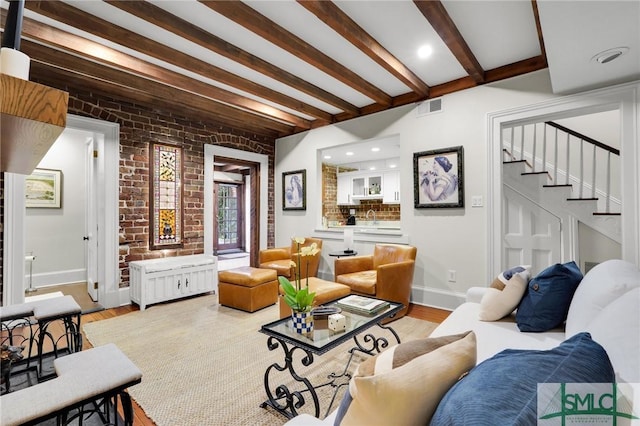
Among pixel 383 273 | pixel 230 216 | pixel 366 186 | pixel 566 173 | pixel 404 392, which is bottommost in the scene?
pixel 383 273

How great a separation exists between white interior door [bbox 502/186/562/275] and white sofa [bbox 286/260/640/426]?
2263 mm

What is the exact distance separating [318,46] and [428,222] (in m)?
2.37

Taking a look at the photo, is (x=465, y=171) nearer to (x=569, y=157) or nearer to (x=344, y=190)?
(x=569, y=157)

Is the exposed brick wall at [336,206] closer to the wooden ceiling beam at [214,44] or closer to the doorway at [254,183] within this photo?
the doorway at [254,183]

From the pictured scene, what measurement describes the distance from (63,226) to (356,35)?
5.50 m

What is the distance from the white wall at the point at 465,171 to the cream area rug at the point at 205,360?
2.53 feet

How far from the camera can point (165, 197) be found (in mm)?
4301

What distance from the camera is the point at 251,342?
273 cm

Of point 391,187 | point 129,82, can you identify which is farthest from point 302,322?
point 391,187

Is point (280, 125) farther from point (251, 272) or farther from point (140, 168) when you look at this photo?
point (251, 272)

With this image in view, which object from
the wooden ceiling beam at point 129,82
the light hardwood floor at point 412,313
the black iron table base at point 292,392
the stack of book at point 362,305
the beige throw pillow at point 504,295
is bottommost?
the light hardwood floor at point 412,313

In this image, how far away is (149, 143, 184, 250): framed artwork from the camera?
4.19 metres

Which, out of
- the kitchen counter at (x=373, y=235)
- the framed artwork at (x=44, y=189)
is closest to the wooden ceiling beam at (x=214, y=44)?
the kitchen counter at (x=373, y=235)

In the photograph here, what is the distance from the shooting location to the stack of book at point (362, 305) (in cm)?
220
